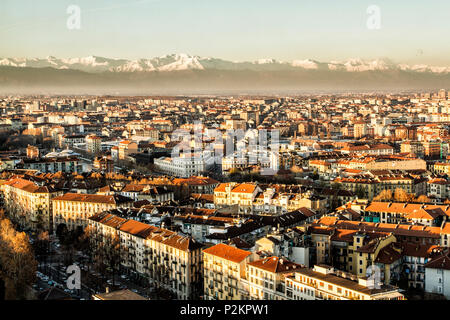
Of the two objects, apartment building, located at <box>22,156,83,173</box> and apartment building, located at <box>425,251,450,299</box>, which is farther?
apartment building, located at <box>22,156,83,173</box>

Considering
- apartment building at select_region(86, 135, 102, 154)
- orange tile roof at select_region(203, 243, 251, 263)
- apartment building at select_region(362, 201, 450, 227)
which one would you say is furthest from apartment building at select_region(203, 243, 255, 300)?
apartment building at select_region(86, 135, 102, 154)

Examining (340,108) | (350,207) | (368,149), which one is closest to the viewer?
(350,207)

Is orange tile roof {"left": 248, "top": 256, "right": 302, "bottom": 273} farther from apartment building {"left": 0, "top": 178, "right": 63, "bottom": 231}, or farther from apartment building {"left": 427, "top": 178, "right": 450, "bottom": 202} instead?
apartment building {"left": 427, "top": 178, "right": 450, "bottom": 202}

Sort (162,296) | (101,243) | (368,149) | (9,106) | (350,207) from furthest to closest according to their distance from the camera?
(9,106), (368,149), (350,207), (101,243), (162,296)

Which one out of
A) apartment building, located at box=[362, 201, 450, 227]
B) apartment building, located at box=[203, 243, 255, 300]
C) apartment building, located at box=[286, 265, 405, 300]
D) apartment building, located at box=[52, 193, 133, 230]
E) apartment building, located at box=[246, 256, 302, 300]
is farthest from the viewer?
apartment building, located at box=[52, 193, 133, 230]

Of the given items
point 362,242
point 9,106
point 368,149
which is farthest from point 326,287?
point 9,106

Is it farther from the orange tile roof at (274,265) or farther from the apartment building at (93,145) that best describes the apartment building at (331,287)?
the apartment building at (93,145)

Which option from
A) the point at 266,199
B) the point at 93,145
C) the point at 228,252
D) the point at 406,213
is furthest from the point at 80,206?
the point at 93,145

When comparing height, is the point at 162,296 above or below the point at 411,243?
below
